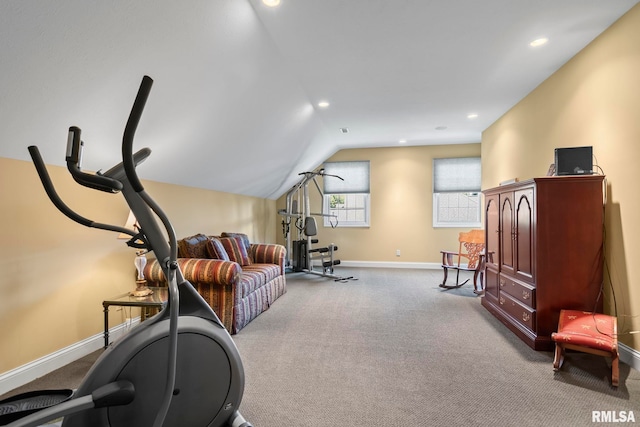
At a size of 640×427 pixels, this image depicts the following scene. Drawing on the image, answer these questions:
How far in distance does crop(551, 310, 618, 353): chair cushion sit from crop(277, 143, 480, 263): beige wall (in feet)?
14.0

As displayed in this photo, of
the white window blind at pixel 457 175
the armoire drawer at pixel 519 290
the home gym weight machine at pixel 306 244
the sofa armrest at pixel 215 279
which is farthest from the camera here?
the white window blind at pixel 457 175

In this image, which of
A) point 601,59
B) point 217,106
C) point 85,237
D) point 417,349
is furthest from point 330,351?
point 601,59

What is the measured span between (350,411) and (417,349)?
1089 millimetres

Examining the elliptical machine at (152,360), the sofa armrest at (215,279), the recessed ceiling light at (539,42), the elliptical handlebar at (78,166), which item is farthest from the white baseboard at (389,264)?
the elliptical handlebar at (78,166)

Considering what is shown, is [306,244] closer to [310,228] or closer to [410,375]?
[310,228]

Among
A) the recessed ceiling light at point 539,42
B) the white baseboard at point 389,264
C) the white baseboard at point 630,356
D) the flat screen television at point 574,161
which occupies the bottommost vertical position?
the white baseboard at point 630,356

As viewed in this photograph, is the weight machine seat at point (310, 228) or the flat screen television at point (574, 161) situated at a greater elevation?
the flat screen television at point (574, 161)

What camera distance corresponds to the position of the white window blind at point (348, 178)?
7.12 meters

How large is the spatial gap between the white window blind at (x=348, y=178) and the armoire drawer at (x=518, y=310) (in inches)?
161

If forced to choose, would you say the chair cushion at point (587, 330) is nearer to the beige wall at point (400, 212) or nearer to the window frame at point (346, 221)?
the beige wall at point (400, 212)

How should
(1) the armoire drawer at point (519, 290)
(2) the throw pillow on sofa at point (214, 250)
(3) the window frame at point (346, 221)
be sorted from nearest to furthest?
(1) the armoire drawer at point (519, 290) < (2) the throw pillow on sofa at point (214, 250) < (3) the window frame at point (346, 221)

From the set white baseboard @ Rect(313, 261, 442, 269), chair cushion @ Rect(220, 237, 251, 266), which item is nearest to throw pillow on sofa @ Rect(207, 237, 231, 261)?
chair cushion @ Rect(220, 237, 251, 266)

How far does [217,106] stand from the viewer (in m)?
3.01

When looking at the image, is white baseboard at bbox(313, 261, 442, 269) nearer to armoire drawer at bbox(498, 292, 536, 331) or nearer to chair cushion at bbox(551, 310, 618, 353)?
armoire drawer at bbox(498, 292, 536, 331)
